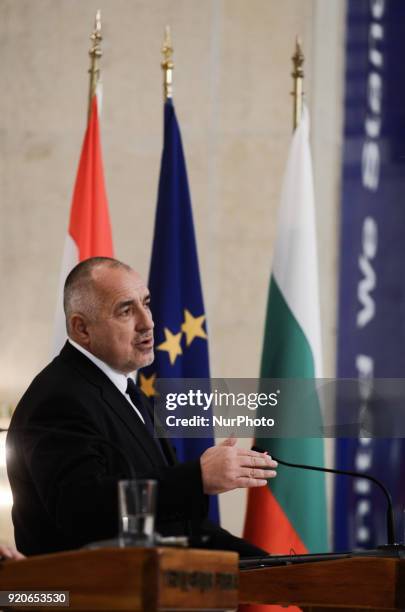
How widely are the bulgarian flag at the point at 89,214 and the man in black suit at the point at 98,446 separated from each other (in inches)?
61.9

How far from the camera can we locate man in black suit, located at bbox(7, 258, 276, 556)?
2.85 metres

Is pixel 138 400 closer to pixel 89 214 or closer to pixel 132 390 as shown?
pixel 132 390

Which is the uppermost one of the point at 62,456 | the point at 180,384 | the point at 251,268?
the point at 251,268

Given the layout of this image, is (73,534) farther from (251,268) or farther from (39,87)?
(39,87)

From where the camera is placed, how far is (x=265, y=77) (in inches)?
251

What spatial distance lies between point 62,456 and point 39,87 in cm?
398

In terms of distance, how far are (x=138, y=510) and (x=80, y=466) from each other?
774 millimetres

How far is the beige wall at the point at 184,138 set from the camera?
6.21 metres

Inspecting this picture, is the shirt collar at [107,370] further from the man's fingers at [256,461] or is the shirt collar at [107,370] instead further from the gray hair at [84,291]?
the man's fingers at [256,461]

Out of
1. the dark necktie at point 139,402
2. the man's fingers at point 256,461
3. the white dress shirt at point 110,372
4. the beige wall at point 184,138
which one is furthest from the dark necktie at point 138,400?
the beige wall at point 184,138

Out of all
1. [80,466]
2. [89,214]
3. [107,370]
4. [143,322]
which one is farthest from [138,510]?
[89,214]

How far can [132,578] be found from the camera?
80.4 inches

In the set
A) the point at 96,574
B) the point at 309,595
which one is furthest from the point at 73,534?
the point at 96,574

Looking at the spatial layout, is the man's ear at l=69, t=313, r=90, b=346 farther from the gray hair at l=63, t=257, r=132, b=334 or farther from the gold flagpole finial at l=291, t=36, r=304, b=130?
the gold flagpole finial at l=291, t=36, r=304, b=130
